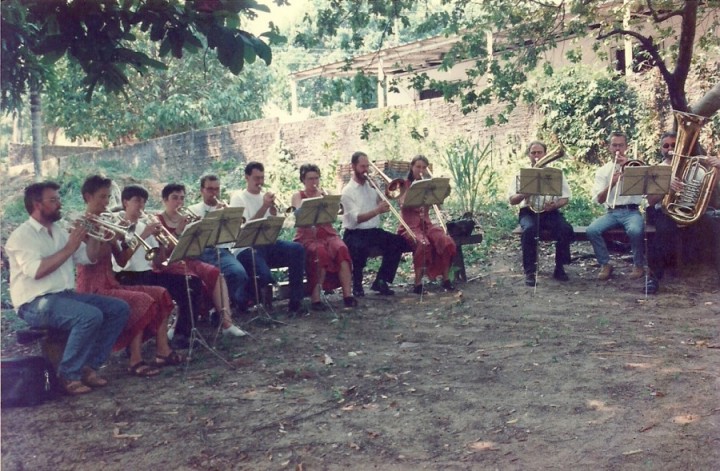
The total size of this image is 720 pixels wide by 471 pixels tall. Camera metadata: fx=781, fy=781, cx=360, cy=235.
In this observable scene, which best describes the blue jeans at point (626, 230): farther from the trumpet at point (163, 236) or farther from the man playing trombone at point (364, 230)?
the trumpet at point (163, 236)

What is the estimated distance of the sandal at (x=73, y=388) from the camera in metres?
5.20

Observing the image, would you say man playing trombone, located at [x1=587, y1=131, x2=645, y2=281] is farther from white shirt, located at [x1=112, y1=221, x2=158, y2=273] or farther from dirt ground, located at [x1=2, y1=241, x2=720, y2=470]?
white shirt, located at [x1=112, y1=221, x2=158, y2=273]

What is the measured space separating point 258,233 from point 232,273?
1.53 ft

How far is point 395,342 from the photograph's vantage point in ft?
21.0

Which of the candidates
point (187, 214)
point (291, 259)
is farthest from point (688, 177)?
point (187, 214)

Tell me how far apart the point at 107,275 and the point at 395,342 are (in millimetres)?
2328

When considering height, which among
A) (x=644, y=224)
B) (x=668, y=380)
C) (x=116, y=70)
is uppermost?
(x=116, y=70)

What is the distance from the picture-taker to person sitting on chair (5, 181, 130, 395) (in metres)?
5.08

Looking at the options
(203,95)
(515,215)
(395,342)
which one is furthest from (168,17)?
(203,95)

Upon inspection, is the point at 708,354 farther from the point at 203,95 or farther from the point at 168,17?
the point at 203,95

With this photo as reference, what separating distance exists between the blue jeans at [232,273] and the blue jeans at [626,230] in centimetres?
384

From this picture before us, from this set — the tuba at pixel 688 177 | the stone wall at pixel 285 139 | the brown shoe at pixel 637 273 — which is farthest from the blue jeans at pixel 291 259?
the stone wall at pixel 285 139

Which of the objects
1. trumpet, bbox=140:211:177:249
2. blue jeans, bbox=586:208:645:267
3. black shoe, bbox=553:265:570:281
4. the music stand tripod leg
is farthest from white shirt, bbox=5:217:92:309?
blue jeans, bbox=586:208:645:267

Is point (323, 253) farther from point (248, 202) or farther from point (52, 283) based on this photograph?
point (52, 283)
